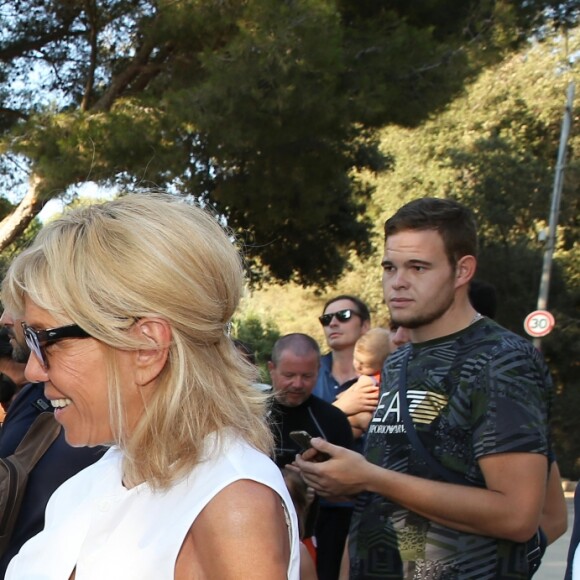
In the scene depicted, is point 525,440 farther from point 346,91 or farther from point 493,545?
point 346,91

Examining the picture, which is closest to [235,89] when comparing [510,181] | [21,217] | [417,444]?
[21,217]

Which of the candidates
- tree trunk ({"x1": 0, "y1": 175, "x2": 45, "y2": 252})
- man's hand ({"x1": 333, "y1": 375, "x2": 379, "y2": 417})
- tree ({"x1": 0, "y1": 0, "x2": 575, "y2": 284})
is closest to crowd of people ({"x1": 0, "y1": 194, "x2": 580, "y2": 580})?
man's hand ({"x1": 333, "y1": 375, "x2": 379, "y2": 417})

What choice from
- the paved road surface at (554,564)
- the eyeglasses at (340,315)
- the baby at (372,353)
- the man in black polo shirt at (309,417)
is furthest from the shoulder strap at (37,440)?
the paved road surface at (554,564)

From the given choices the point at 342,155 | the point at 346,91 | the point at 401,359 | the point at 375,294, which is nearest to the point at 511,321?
the point at 375,294

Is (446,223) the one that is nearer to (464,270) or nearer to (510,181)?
(464,270)

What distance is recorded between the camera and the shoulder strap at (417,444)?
7.55ft

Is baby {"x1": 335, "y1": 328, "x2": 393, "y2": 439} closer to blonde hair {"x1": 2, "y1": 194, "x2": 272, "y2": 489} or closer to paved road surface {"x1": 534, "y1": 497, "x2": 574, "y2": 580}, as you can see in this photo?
blonde hair {"x1": 2, "y1": 194, "x2": 272, "y2": 489}

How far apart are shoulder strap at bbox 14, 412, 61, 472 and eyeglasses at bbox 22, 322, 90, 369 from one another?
1.25m

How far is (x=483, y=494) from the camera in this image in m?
2.20

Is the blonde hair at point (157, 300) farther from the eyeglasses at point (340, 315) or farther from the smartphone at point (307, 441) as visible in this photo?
the eyeglasses at point (340, 315)

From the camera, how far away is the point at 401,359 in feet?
8.51

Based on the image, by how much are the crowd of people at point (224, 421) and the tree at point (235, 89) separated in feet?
22.6

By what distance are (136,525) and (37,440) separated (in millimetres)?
1425

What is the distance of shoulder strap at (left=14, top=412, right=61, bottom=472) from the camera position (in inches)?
108
